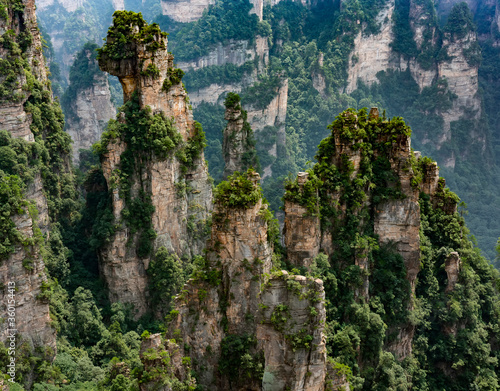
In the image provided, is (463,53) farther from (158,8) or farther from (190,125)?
(158,8)

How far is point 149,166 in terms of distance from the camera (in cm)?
4281

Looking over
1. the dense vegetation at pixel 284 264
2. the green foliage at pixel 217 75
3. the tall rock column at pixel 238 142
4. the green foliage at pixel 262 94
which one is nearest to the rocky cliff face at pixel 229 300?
the dense vegetation at pixel 284 264

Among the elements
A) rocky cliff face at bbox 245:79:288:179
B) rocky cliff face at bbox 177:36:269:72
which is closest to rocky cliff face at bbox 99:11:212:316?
rocky cliff face at bbox 245:79:288:179

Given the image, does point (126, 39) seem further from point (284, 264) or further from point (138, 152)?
point (284, 264)

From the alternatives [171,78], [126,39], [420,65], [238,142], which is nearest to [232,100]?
[238,142]

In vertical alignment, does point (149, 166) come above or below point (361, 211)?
above

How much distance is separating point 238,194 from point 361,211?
9.73m

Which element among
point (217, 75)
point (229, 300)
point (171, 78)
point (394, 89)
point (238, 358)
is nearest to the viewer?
point (238, 358)

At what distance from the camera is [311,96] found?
98.3 metres

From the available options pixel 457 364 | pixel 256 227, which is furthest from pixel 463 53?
pixel 256 227

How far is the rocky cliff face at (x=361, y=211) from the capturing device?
33.5 m

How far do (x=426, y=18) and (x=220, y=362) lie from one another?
292 ft

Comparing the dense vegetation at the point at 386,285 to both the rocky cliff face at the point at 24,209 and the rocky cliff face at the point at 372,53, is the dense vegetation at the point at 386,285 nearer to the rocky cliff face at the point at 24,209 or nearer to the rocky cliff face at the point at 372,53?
the rocky cliff face at the point at 24,209

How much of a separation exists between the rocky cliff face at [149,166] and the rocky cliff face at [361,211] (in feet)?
41.0
